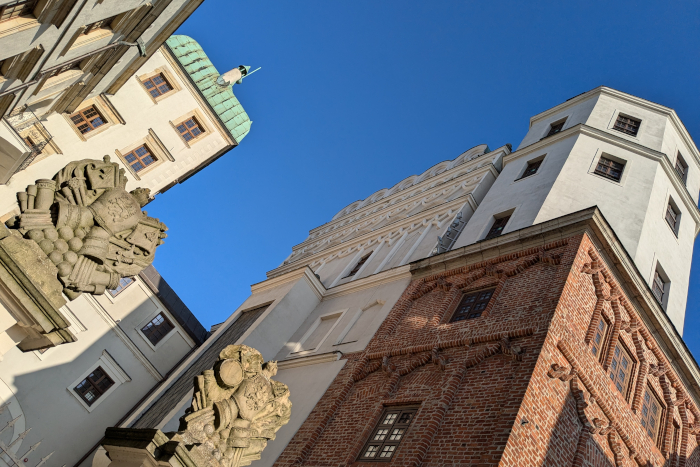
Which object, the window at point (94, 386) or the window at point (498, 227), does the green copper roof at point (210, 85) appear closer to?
the window at point (94, 386)

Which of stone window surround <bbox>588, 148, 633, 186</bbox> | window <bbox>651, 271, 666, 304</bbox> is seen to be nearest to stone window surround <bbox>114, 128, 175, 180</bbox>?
stone window surround <bbox>588, 148, 633, 186</bbox>

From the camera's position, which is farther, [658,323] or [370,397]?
[658,323]

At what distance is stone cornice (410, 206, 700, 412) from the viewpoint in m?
14.9

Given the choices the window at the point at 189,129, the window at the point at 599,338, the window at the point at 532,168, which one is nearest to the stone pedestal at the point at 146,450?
the window at the point at 599,338

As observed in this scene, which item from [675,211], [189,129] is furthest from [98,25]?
[675,211]

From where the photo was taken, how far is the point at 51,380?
20.8 metres

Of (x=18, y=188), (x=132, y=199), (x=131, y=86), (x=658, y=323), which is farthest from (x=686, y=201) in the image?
(x=18, y=188)

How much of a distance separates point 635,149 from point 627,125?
2.72 m

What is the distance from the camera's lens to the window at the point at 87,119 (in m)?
24.6

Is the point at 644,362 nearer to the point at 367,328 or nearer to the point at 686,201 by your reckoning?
the point at 367,328

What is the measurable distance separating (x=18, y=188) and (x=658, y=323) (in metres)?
24.7

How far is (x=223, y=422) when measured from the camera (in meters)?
7.54

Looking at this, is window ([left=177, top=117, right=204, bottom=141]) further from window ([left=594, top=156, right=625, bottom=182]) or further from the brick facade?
window ([left=594, top=156, right=625, bottom=182])

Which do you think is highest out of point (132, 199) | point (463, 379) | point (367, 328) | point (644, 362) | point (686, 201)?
point (686, 201)
